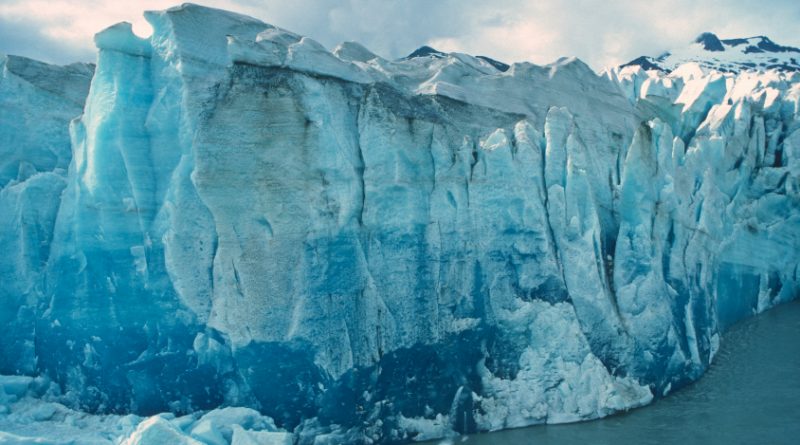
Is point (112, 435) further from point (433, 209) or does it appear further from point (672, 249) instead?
point (672, 249)

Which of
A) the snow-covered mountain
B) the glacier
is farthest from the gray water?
the snow-covered mountain

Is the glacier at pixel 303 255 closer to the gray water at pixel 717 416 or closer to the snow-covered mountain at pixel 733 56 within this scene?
the gray water at pixel 717 416

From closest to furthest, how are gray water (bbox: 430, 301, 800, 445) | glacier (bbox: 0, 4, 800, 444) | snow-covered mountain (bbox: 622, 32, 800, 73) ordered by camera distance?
glacier (bbox: 0, 4, 800, 444)
gray water (bbox: 430, 301, 800, 445)
snow-covered mountain (bbox: 622, 32, 800, 73)

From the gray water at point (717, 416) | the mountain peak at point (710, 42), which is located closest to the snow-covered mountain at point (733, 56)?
the mountain peak at point (710, 42)

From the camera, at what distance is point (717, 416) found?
9.05 m

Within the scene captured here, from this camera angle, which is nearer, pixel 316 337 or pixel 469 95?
pixel 316 337

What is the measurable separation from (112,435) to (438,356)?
4228 millimetres

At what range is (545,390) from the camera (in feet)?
29.7

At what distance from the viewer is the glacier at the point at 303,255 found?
27.1 feet

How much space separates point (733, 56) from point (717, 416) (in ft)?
142

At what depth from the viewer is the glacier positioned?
27.1ft

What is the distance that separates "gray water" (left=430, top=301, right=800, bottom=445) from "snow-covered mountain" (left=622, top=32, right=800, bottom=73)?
34976mm

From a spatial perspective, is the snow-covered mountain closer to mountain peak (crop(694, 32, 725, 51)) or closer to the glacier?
mountain peak (crop(694, 32, 725, 51))

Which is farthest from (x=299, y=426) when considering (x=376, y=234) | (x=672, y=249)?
(x=672, y=249)
